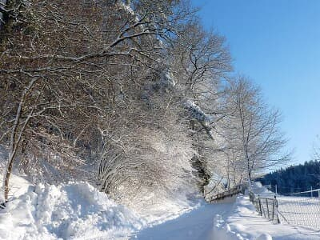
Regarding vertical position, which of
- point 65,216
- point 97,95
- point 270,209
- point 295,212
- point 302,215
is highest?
point 97,95

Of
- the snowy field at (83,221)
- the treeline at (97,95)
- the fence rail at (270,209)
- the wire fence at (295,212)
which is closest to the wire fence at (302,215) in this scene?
the wire fence at (295,212)

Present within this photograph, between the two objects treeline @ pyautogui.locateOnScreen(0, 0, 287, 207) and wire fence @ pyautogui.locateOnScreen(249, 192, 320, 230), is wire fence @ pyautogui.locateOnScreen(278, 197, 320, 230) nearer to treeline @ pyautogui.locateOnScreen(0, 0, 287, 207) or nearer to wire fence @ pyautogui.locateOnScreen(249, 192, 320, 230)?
wire fence @ pyautogui.locateOnScreen(249, 192, 320, 230)

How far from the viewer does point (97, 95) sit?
1420 centimetres

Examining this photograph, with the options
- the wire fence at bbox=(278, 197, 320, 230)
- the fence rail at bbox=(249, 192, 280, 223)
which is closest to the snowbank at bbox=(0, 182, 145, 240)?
the fence rail at bbox=(249, 192, 280, 223)

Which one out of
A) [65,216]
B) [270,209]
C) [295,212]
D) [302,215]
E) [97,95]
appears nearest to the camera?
[65,216]

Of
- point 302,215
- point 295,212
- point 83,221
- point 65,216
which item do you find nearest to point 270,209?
point 295,212


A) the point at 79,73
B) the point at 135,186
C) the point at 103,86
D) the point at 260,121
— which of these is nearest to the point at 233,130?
the point at 260,121

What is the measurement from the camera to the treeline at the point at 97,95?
11.1 metres

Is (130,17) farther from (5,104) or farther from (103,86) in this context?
(5,104)

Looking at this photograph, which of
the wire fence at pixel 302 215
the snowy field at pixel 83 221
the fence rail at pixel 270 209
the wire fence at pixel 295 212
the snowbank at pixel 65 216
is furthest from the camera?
the wire fence at pixel 302 215

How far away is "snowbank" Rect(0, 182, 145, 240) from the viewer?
9508 mm

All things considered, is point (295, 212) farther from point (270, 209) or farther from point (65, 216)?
point (65, 216)

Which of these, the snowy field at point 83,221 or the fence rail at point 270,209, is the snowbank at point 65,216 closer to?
the snowy field at point 83,221

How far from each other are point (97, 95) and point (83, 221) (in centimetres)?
525
